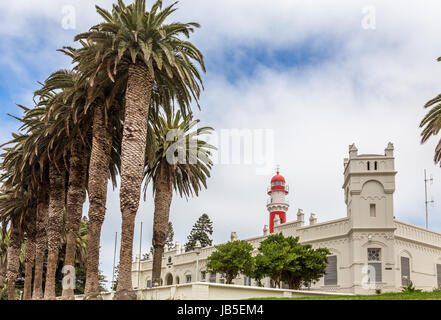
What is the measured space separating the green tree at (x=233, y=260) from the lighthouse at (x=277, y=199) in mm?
25305

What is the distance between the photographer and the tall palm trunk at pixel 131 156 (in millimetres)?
18547

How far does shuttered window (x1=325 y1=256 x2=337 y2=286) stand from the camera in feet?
123

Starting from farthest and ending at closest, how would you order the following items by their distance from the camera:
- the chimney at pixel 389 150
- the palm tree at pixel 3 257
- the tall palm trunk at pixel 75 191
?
the palm tree at pixel 3 257, the chimney at pixel 389 150, the tall palm trunk at pixel 75 191

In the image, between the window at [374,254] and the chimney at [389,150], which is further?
the chimney at [389,150]

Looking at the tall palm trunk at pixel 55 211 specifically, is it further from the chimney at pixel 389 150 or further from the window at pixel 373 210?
the chimney at pixel 389 150

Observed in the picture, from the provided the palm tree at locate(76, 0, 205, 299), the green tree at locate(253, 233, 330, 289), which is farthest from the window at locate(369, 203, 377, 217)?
the palm tree at locate(76, 0, 205, 299)

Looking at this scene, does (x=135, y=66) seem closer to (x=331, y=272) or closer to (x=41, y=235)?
(x=41, y=235)

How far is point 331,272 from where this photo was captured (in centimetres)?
3775

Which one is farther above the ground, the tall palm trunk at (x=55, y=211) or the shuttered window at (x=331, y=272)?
the tall palm trunk at (x=55, y=211)

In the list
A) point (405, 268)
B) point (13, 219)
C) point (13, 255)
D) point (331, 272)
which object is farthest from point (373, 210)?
point (13, 255)

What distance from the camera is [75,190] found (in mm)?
24672

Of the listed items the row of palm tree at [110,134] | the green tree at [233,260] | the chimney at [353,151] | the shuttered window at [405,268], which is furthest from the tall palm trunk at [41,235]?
the shuttered window at [405,268]

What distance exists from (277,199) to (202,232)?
24704 mm
